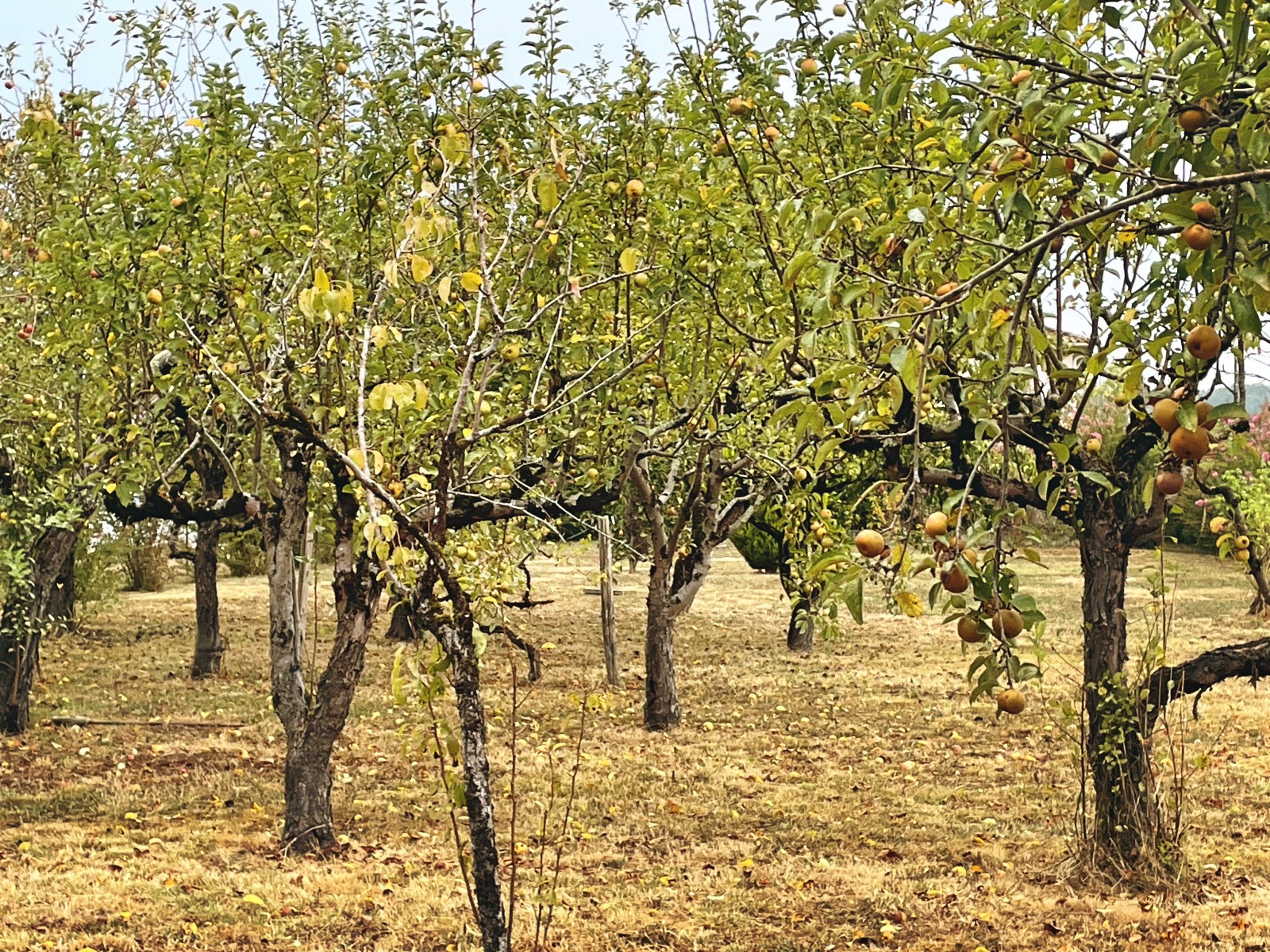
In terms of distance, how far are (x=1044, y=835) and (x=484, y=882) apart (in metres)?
4.70

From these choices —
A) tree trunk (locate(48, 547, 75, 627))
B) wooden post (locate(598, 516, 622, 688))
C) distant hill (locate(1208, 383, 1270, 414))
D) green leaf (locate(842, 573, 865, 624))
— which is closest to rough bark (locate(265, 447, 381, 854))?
distant hill (locate(1208, 383, 1270, 414))

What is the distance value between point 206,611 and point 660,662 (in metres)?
6.45

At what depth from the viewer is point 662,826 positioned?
795 centimetres

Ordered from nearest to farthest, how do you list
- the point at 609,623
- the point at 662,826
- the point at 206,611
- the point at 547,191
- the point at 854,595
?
1. the point at 854,595
2. the point at 547,191
3. the point at 662,826
4. the point at 609,623
5. the point at 206,611

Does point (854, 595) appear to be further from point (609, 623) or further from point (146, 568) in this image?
point (146, 568)

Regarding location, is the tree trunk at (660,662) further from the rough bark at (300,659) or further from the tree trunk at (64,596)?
the tree trunk at (64,596)

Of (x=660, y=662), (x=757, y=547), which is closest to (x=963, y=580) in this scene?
(x=660, y=662)

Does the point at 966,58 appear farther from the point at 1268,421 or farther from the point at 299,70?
the point at 1268,421

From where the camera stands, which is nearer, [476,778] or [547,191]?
[547,191]

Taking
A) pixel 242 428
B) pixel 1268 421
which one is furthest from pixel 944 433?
pixel 1268 421

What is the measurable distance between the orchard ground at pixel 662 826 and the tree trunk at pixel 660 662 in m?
0.30

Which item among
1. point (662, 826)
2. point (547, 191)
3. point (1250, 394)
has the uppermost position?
point (1250, 394)

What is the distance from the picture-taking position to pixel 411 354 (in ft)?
21.7

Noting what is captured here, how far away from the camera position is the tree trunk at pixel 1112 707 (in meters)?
6.22
